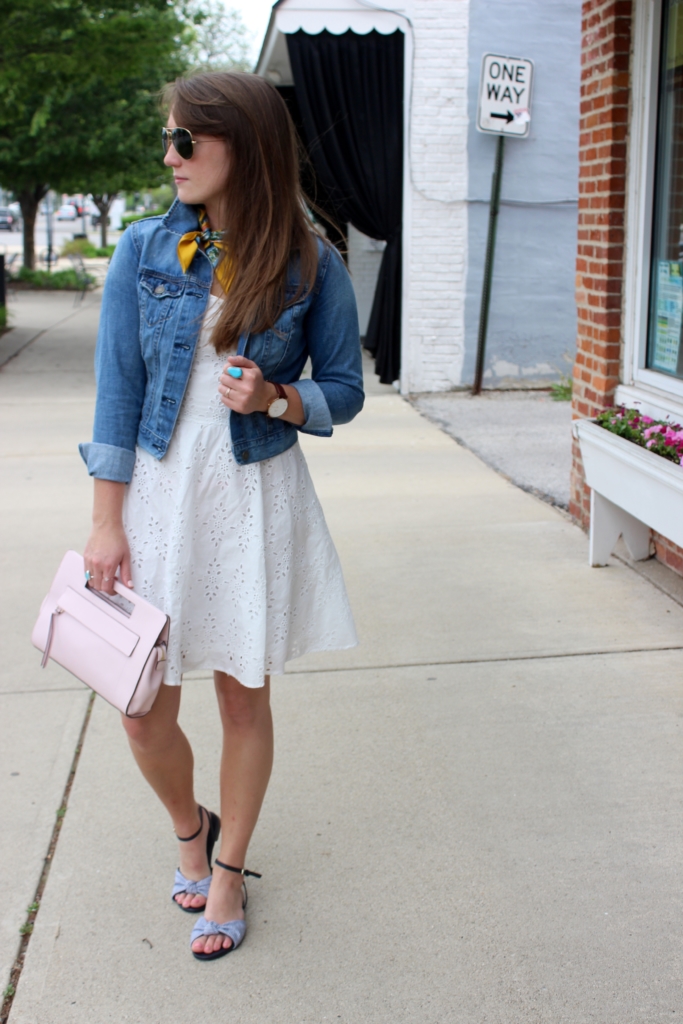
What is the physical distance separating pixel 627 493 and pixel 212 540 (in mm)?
2609

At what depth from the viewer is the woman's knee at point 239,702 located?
235 cm

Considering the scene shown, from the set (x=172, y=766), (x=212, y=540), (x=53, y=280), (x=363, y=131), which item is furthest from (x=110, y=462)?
(x=53, y=280)

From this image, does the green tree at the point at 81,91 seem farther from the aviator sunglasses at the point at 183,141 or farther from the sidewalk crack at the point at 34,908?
the aviator sunglasses at the point at 183,141

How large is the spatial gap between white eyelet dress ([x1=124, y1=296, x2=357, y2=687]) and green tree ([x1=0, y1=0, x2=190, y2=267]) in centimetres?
1013

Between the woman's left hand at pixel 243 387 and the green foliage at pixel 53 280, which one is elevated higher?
the green foliage at pixel 53 280

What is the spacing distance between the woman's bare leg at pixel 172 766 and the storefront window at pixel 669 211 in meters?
3.12

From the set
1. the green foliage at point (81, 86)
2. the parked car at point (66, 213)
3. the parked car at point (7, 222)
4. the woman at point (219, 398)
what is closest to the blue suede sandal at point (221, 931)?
the woman at point (219, 398)

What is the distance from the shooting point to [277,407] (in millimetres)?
2150

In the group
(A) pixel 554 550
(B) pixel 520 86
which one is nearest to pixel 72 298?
(B) pixel 520 86

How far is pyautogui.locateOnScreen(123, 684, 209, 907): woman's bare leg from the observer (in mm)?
2297

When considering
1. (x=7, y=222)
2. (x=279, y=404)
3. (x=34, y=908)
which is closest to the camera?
(x=279, y=404)

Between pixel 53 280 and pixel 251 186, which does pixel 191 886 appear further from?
pixel 53 280

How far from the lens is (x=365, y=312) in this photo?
13555 millimetres

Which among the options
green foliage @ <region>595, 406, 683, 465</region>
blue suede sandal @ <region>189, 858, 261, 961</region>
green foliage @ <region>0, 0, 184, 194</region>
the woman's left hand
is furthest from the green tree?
blue suede sandal @ <region>189, 858, 261, 961</region>
